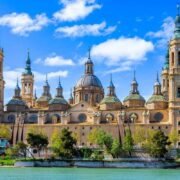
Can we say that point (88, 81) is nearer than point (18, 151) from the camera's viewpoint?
No

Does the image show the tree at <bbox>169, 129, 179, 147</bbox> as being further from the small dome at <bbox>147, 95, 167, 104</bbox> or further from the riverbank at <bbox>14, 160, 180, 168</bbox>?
the riverbank at <bbox>14, 160, 180, 168</bbox>

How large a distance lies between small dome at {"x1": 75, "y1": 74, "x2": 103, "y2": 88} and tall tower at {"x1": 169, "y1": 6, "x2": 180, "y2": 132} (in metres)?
22.6

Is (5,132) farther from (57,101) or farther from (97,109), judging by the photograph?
(97,109)

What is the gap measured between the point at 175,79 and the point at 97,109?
18066 mm

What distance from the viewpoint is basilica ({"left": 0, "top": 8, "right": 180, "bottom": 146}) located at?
348 feet

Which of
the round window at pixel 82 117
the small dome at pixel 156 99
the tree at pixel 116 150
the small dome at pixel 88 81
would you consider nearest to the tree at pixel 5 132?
the round window at pixel 82 117

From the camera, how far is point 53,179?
190 ft

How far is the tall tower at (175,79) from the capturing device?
104 metres

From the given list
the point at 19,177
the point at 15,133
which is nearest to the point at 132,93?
the point at 15,133

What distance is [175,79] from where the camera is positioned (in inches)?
4144

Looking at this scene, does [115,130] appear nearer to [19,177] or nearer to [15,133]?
[15,133]

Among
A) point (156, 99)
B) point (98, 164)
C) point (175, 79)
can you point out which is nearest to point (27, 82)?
point (156, 99)

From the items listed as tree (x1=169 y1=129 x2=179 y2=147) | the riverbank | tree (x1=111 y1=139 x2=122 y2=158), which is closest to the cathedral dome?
tree (x1=169 y1=129 x2=179 y2=147)

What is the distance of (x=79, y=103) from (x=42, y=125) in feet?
29.2
